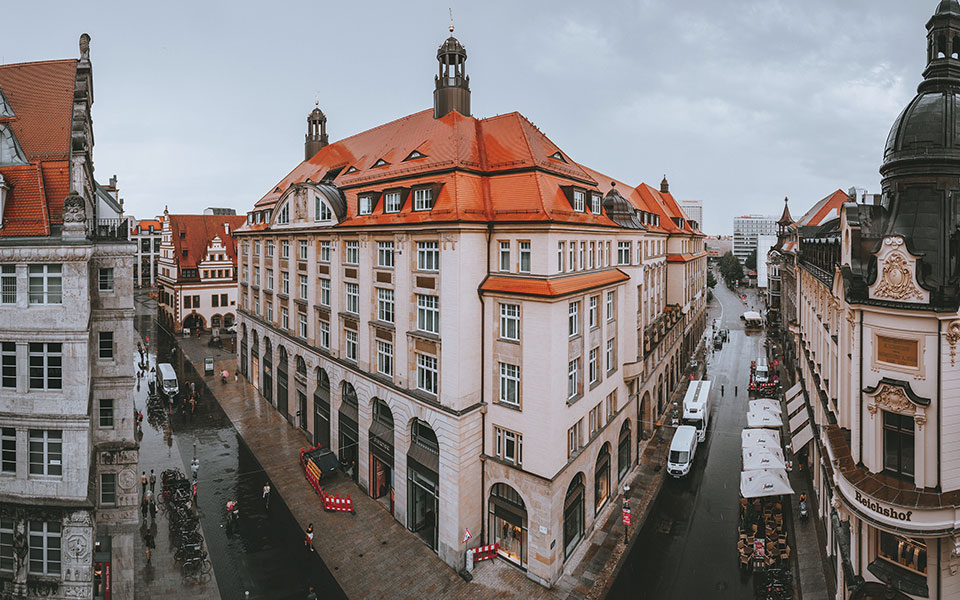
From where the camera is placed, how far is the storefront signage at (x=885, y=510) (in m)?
16.9

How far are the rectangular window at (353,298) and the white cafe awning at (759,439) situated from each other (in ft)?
94.8

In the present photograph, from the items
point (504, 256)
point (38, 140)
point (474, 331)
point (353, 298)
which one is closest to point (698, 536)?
point (474, 331)

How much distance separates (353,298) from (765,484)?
2870cm

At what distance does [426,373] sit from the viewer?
29156 mm

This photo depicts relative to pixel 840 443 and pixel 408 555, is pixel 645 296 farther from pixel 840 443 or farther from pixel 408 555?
pixel 408 555

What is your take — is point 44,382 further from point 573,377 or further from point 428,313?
point 573,377

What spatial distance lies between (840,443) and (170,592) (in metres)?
30.8

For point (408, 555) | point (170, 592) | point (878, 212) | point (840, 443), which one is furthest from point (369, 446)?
point (878, 212)

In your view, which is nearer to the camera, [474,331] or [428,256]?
[474,331]

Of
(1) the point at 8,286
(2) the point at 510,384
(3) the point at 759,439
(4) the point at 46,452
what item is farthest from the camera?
(3) the point at 759,439

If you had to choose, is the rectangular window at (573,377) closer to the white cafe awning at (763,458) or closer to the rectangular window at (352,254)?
the white cafe awning at (763,458)

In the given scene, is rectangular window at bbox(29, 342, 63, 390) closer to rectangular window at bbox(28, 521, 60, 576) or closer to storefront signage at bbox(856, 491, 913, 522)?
rectangular window at bbox(28, 521, 60, 576)

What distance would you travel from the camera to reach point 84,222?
20.3m

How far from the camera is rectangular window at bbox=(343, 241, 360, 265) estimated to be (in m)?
34.6
